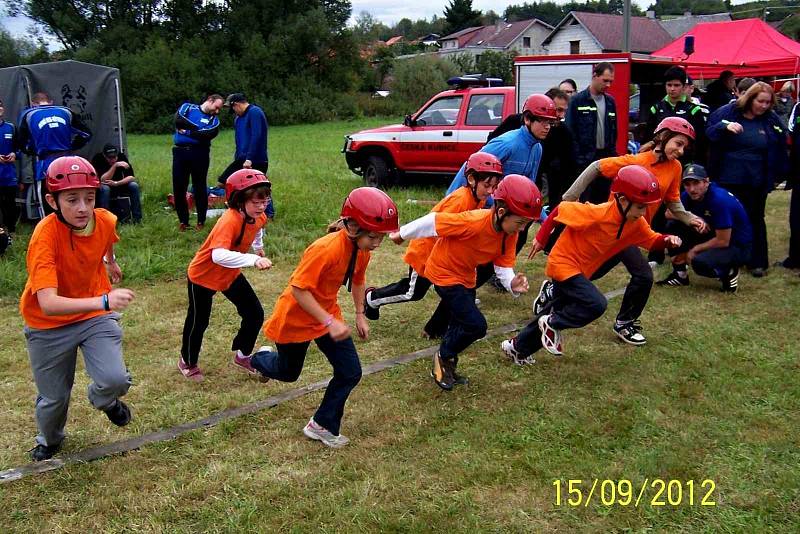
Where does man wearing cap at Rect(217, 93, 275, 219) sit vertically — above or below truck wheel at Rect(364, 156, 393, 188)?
above

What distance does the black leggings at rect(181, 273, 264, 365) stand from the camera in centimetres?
512

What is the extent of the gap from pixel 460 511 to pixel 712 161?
19.6ft

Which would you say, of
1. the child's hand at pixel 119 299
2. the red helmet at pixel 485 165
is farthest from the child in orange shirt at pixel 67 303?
the red helmet at pixel 485 165

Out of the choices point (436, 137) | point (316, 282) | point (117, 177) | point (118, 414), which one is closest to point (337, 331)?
point (316, 282)

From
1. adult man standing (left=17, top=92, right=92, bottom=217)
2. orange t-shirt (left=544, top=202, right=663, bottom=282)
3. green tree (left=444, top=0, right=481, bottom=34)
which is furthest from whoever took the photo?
green tree (left=444, top=0, right=481, bottom=34)

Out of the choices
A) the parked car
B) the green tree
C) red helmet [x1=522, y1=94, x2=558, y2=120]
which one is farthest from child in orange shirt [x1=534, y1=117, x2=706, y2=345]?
the green tree

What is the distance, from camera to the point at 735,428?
14.3 ft

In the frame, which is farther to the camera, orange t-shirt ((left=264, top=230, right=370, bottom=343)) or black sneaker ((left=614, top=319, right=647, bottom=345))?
black sneaker ((left=614, top=319, right=647, bottom=345))

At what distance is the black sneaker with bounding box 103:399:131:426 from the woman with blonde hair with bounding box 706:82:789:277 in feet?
21.1

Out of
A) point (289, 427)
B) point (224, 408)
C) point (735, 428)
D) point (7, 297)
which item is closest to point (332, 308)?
point (289, 427)

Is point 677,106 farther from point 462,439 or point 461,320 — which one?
point 462,439

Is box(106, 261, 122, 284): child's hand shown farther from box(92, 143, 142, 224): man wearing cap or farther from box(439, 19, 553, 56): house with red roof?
box(439, 19, 553, 56): house with red roof

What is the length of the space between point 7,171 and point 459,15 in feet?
268
